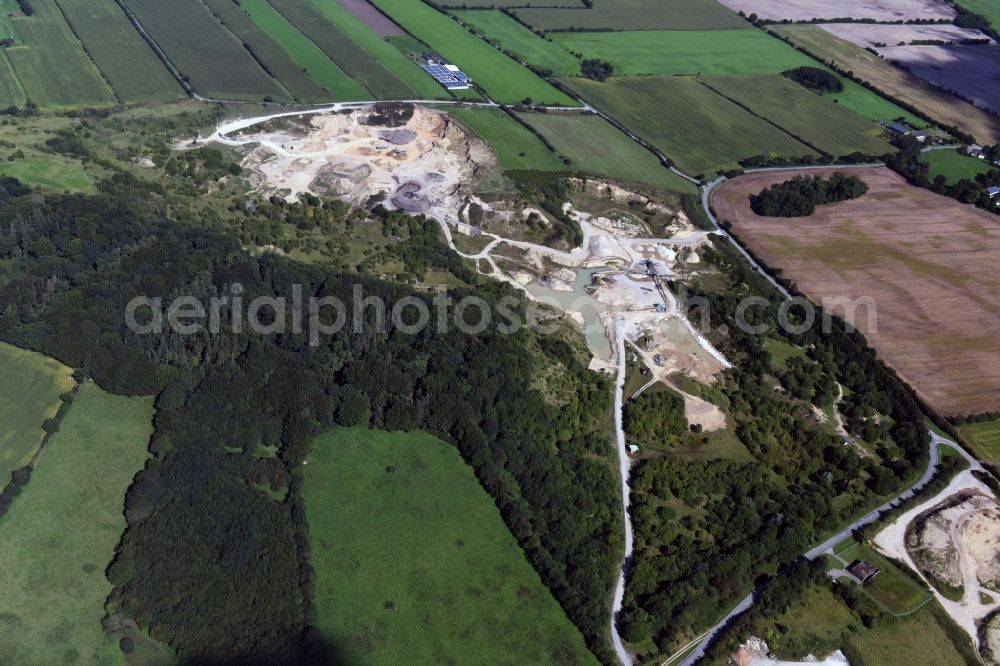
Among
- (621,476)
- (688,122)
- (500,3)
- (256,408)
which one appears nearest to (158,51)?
(500,3)

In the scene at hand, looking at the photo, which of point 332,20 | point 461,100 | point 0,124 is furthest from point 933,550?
point 332,20

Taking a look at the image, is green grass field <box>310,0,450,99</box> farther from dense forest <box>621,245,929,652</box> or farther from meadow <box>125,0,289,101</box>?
dense forest <box>621,245,929,652</box>

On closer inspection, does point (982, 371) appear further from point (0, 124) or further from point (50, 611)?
point (0, 124)

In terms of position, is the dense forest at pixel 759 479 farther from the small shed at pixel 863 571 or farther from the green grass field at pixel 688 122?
the green grass field at pixel 688 122

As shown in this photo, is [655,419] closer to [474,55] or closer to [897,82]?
[474,55]

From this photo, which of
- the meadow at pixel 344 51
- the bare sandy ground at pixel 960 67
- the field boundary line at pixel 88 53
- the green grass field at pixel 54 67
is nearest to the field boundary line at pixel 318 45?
the meadow at pixel 344 51

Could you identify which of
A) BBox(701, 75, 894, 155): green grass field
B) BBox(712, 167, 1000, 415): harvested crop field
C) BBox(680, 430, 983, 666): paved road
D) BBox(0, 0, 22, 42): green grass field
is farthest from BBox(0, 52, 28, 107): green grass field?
BBox(680, 430, 983, 666): paved road
